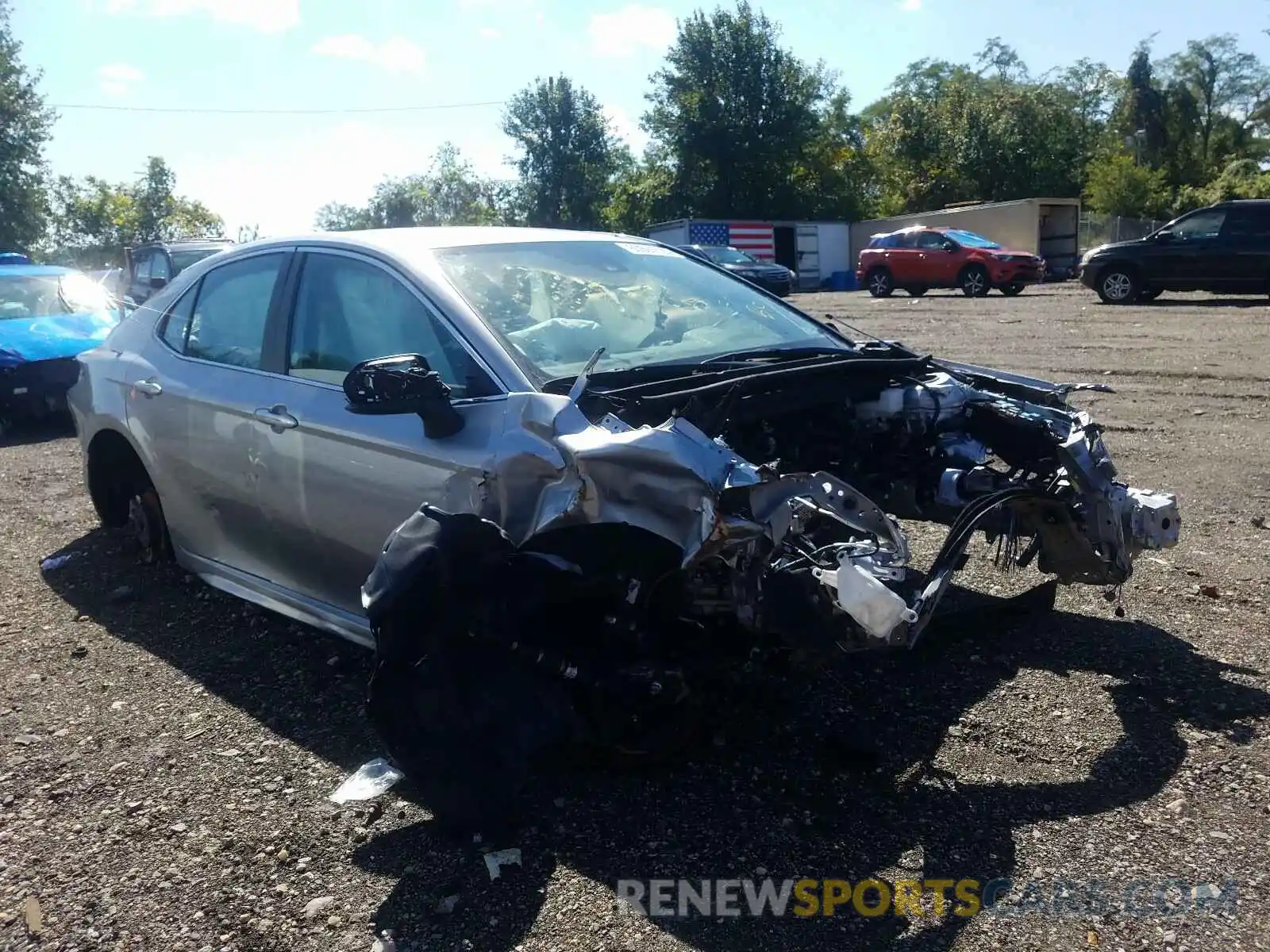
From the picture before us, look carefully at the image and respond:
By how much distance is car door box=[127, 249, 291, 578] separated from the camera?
428 centimetres

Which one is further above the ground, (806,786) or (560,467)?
(560,467)

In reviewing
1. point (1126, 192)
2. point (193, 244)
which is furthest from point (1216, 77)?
point (193, 244)

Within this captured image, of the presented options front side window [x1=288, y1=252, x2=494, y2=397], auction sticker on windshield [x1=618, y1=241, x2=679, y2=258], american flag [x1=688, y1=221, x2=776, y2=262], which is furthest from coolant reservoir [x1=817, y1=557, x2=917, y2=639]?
american flag [x1=688, y1=221, x2=776, y2=262]

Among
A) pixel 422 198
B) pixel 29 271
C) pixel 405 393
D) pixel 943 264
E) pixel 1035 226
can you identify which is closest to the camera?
pixel 405 393

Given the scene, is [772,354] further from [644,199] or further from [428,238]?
[644,199]

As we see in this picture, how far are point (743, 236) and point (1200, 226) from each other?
70.8ft

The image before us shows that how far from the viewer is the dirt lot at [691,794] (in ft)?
9.06

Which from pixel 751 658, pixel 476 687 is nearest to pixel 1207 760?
pixel 751 658

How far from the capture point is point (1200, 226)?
1781 cm

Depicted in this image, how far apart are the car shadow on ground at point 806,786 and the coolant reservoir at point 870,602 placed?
0.67 meters

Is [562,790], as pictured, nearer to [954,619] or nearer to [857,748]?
[857,748]

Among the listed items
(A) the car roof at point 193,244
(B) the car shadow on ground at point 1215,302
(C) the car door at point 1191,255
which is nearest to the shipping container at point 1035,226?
(B) the car shadow on ground at point 1215,302

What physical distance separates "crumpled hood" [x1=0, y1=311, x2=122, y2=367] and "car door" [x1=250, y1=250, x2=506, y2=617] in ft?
22.6

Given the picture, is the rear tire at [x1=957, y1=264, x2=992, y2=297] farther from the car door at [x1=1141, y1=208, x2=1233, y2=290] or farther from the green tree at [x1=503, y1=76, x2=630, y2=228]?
the green tree at [x1=503, y1=76, x2=630, y2=228]
